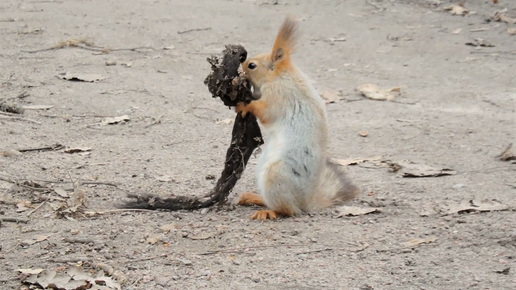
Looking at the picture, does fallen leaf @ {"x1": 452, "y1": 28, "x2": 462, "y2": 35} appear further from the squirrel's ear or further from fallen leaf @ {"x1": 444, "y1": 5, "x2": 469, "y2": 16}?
the squirrel's ear

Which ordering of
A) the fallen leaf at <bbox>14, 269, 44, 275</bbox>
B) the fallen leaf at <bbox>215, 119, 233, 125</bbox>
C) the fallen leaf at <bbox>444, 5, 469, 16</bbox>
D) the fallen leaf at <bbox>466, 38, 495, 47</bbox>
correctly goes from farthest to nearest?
1. the fallen leaf at <bbox>444, 5, 469, 16</bbox>
2. the fallen leaf at <bbox>466, 38, 495, 47</bbox>
3. the fallen leaf at <bbox>215, 119, 233, 125</bbox>
4. the fallen leaf at <bbox>14, 269, 44, 275</bbox>

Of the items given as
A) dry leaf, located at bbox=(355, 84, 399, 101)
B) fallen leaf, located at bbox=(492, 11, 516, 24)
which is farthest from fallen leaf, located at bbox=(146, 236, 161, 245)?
fallen leaf, located at bbox=(492, 11, 516, 24)

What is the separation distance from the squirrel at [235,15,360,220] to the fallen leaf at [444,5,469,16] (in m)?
5.44

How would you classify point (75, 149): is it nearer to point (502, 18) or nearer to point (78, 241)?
point (78, 241)

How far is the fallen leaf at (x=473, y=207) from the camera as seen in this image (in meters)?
3.91

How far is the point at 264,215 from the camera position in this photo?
387cm

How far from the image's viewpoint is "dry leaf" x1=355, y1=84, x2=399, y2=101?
6.15 m

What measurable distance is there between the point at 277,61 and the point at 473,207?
140 centimetres

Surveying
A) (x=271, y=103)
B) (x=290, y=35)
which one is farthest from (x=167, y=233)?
(x=290, y=35)

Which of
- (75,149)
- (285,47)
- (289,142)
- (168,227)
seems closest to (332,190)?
(289,142)

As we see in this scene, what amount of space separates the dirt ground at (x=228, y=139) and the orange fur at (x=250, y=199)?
137 millimetres

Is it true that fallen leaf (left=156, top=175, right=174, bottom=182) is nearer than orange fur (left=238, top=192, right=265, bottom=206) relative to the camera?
No

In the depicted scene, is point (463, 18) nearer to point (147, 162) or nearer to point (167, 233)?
point (147, 162)

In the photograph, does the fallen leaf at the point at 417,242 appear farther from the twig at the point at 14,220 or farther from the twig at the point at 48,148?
the twig at the point at 48,148
